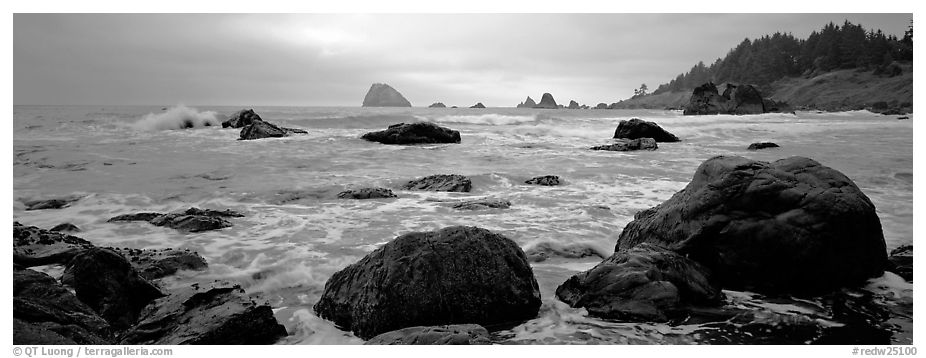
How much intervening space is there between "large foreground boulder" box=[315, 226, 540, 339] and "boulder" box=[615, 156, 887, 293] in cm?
160

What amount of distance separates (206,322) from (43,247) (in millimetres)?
2962

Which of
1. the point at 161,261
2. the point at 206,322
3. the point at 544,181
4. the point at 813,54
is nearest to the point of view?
the point at 206,322

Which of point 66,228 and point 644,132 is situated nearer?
point 66,228

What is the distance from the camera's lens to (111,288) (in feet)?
11.7

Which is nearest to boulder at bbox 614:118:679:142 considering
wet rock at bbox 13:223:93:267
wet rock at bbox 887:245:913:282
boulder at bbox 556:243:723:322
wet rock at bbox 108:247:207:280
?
wet rock at bbox 887:245:913:282

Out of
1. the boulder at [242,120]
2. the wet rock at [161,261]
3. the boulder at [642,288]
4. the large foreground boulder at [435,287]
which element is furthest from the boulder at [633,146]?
the boulder at [242,120]

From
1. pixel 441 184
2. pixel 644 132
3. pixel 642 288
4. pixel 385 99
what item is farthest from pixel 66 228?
pixel 385 99

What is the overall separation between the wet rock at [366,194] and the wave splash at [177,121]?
21.1 metres

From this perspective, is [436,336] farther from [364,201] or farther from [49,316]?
[364,201]

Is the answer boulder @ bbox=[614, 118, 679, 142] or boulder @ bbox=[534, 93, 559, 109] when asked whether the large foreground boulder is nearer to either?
boulder @ bbox=[614, 118, 679, 142]

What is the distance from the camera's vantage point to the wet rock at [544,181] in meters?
9.57

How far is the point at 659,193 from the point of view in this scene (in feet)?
28.4

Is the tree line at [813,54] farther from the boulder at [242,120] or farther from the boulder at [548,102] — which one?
the boulder at [242,120]
